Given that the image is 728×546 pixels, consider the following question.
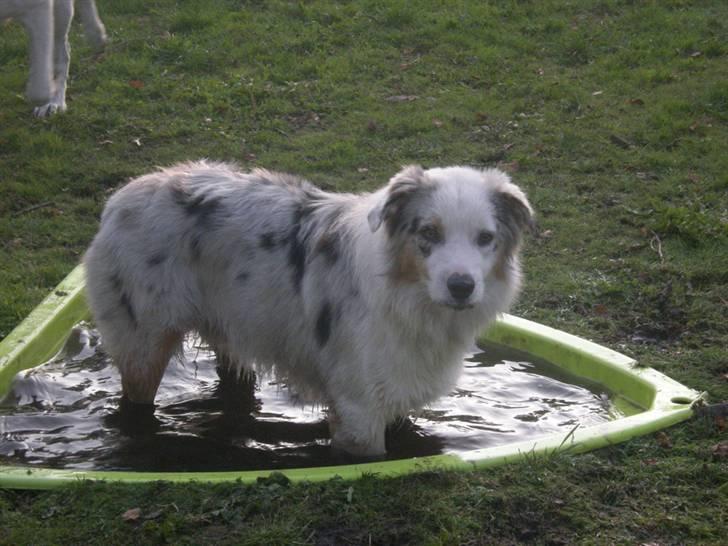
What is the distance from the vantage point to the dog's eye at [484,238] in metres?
4.52

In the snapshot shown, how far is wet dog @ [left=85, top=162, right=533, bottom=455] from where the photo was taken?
14.9ft

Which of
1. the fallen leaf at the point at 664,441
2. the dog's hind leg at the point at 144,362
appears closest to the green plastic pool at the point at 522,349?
the fallen leaf at the point at 664,441

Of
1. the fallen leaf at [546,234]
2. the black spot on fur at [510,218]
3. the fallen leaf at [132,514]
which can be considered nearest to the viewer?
the fallen leaf at [132,514]

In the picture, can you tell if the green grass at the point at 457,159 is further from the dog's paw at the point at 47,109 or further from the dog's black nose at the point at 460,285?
the dog's black nose at the point at 460,285

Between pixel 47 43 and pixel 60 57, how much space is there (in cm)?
68

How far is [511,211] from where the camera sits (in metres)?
4.69

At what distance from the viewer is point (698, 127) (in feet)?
32.0

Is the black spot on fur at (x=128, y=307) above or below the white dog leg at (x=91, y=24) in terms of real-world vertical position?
below

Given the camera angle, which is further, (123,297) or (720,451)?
(123,297)

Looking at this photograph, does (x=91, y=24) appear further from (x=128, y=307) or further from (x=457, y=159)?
(x=128, y=307)

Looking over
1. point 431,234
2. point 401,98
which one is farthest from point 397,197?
point 401,98

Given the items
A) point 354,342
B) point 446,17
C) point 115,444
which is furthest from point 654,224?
point 446,17

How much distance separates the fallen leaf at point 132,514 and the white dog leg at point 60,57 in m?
6.53

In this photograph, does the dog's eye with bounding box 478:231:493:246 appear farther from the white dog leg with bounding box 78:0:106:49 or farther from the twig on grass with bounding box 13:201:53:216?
the white dog leg with bounding box 78:0:106:49
